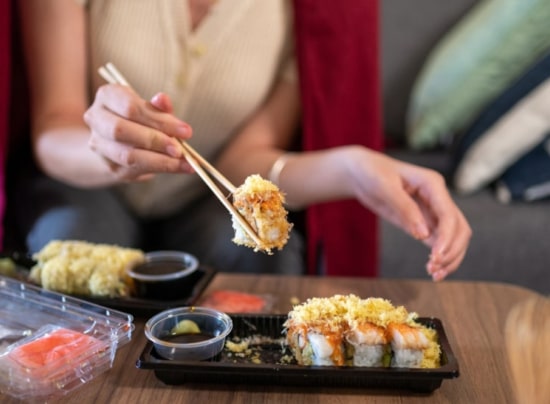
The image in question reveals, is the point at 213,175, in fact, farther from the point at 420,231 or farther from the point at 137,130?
the point at 420,231

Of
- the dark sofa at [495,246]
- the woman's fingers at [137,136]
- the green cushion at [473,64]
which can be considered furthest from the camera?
the green cushion at [473,64]

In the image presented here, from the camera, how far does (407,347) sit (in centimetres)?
74

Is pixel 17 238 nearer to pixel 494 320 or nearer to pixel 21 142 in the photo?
pixel 21 142

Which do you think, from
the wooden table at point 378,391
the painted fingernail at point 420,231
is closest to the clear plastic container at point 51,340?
the wooden table at point 378,391

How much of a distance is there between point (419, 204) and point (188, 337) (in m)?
0.44

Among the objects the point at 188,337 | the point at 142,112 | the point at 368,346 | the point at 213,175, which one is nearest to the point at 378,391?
the point at 368,346

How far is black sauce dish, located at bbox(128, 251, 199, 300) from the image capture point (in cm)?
95

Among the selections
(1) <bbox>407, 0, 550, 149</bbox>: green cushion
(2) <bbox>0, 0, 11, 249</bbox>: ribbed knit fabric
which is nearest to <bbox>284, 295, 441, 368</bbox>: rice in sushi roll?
(2) <bbox>0, 0, 11, 249</bbox>: ribbed knit fabric

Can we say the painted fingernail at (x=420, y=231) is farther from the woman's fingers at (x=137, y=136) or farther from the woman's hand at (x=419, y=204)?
the woman's fingers at (x=137, y=136)

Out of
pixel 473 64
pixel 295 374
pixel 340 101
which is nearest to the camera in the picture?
pixel 295 374

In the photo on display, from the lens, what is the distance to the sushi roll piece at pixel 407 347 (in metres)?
0.74

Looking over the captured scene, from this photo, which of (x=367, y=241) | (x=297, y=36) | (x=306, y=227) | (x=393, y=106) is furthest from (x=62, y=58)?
(x=393, y=106)

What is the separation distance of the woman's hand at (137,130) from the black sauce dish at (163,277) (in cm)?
16

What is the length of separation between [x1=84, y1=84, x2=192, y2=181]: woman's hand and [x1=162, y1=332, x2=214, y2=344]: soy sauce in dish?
0.23 m
